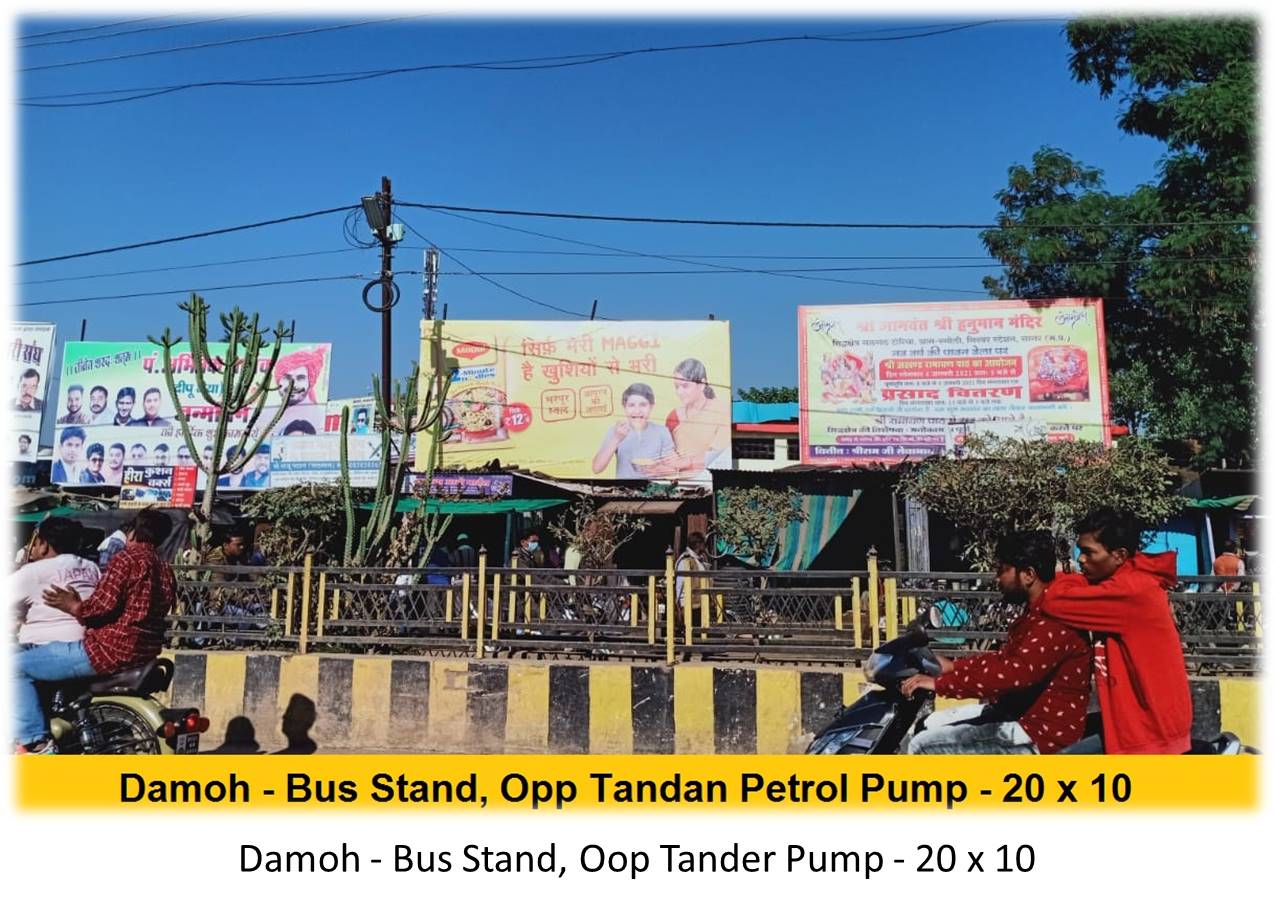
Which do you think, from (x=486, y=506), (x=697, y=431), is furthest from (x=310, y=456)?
(x=697, y=431)

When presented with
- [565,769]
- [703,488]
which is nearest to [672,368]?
[703,488]

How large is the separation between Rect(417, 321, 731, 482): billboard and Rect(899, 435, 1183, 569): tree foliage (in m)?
4.77

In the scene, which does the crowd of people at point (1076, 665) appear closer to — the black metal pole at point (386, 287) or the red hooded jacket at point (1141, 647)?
the red hooded jacket at point (1141, 647)

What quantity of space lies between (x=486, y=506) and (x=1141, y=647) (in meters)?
12.7

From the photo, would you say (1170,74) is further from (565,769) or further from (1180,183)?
(565,769)

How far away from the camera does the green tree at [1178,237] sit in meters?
13.5

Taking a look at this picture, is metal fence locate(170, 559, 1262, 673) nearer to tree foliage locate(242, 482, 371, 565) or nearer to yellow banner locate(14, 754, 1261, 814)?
yellow banner locate(14, 754, 1261, 814)

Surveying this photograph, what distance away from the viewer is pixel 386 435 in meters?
12.0

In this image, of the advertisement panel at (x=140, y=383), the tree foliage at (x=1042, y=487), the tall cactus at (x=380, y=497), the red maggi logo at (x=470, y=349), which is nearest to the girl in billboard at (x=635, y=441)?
the red maggi logo at (x=470, y=349)

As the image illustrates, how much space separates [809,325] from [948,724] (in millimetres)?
12578

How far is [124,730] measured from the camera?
476cm

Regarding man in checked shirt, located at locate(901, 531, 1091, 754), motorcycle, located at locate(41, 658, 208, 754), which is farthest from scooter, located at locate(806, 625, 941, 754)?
motorcycle, located at locate(41, 658, 208, 754)

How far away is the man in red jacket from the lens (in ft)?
10.8

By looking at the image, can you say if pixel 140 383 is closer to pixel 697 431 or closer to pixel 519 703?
pixel 697 431
